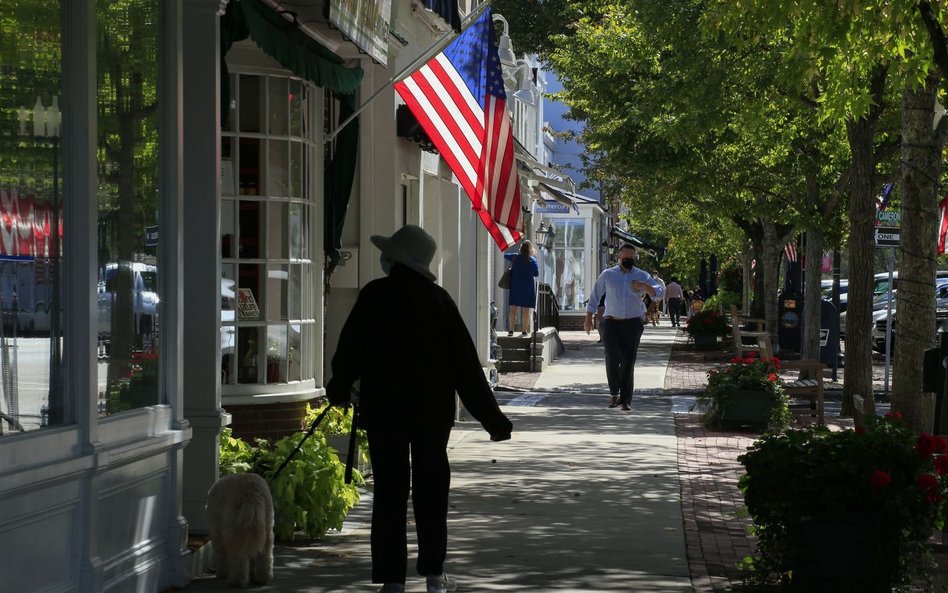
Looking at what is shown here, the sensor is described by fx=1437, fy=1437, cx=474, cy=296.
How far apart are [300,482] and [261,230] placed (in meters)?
2.46

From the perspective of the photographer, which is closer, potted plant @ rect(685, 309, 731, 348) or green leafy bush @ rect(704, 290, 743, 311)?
potted plant @ rect(685, 309, 731, 348)

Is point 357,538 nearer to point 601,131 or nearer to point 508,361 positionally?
point 508,361

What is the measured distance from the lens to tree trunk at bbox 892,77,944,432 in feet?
34.0

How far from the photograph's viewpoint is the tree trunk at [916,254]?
34.0ft

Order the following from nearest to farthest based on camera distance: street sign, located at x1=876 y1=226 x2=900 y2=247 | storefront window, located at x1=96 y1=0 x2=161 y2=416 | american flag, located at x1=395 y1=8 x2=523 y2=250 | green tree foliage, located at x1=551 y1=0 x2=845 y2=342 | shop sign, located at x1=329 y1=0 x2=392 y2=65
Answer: storefront window, located at x1=96 y1=0 x2=161 y2=416, shop sign, located at x1=329 y1=0 x2=392 y2=65, american flag, located at x1=395 y1=8 x2=523 y2=250, green tree foliage, located at x1=551 y1=0 x2=845 y2=342, street sign, located at x1=876 y1=226 x2=900 y2=247

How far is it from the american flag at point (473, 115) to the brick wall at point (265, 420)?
2545 mm

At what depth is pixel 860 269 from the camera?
1666cm

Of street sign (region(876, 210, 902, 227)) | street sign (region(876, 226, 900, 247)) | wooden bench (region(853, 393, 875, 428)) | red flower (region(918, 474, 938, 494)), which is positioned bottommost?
red flower (region(918, 474, 938, 494))

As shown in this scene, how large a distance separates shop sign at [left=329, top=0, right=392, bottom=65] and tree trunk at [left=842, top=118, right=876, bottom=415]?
794 centimetres

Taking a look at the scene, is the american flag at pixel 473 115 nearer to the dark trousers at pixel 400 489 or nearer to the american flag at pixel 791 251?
the dark trousers at pixel 400 489

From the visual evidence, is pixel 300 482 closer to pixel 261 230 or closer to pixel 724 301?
pixel 261 230

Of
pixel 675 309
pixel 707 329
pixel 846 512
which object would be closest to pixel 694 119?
pixel 846 512

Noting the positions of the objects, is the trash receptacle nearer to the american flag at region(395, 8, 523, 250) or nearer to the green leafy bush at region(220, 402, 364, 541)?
the american flag at region(395, 8, 523, 250)

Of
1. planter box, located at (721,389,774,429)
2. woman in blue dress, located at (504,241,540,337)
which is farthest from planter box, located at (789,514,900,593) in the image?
woman in blue dress, located at (504,241,540,337)
